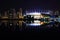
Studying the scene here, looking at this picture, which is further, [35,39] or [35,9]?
[35,9]

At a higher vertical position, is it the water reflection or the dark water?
the water reflection

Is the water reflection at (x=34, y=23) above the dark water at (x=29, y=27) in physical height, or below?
above

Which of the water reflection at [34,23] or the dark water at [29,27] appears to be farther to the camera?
the water reflection at [34,23]

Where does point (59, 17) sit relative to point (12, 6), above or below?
below

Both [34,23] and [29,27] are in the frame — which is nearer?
[29,27]

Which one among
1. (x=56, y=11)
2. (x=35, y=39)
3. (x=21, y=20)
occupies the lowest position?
(x=35, y=39)

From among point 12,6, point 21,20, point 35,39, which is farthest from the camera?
point 12,6

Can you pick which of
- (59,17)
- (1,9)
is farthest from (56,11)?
(1,9)

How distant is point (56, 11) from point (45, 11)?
0.56ft

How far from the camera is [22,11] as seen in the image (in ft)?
6.81

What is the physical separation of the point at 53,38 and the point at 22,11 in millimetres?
1026

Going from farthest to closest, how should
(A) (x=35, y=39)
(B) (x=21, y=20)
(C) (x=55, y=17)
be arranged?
(B) (x=21, y=20), (C) (x=55, y=17), (A) (x=35, y=39)

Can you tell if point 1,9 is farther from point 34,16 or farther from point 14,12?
point 34,16

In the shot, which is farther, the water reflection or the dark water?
the water reflection
